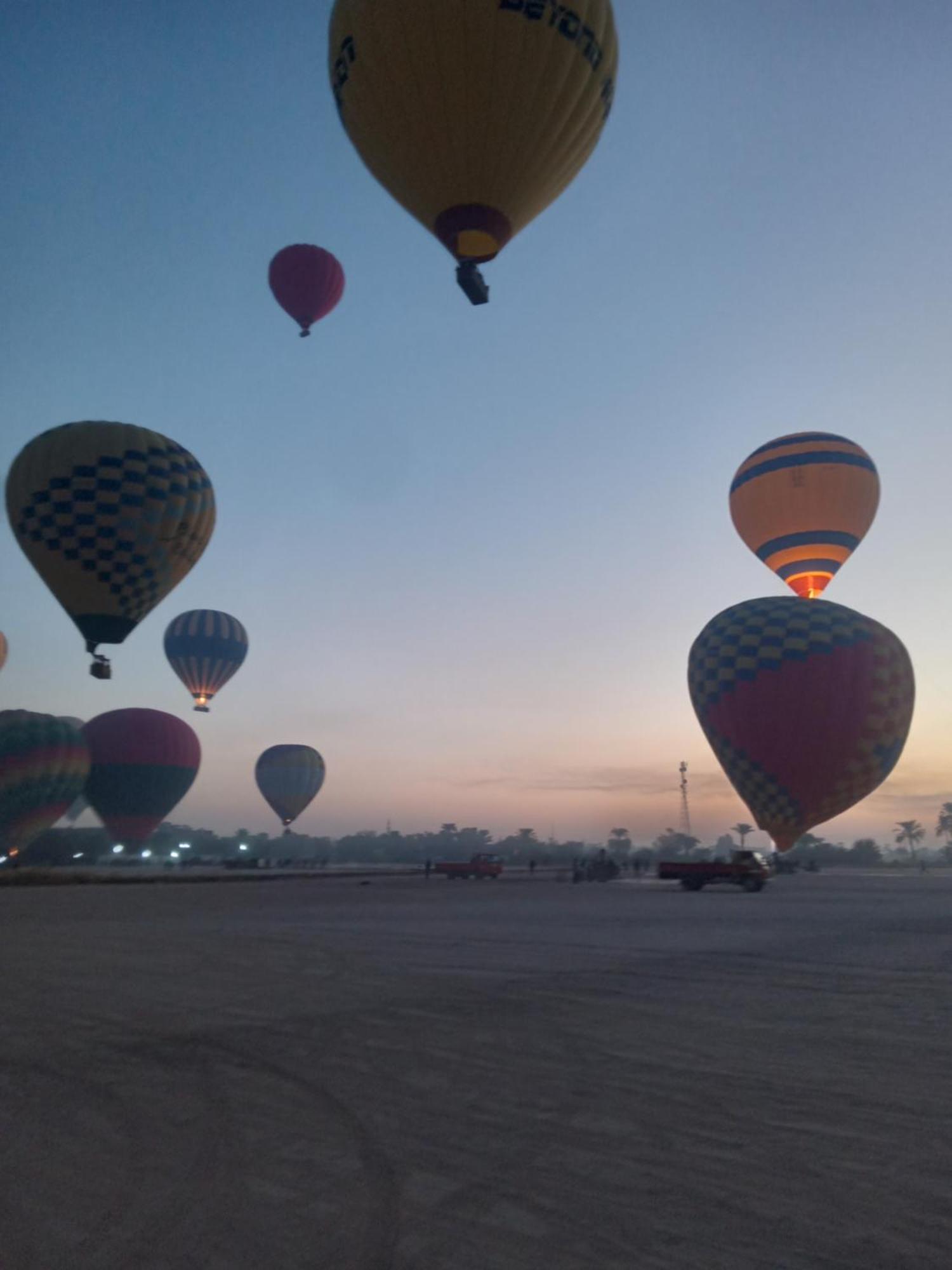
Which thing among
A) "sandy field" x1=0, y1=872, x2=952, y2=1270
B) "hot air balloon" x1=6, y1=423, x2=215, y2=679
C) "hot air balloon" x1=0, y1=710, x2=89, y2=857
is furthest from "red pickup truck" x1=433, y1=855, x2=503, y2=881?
"sandy field" x1=0, y1=872, x2=952, y2=1270

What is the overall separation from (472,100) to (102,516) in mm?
18982

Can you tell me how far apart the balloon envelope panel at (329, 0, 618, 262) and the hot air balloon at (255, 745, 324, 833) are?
53.4 m

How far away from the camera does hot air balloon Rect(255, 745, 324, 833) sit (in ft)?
214

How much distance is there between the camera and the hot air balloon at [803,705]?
28.3 meters

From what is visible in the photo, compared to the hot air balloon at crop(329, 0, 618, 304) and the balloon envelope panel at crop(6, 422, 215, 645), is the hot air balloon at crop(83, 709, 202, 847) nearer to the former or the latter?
the balloon envelope panel at crop(6, 422, 215, 645)

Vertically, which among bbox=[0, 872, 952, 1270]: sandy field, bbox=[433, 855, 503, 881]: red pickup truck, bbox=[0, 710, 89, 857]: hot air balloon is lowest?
bbox=[0, 872, 952, 1270]: sandy field

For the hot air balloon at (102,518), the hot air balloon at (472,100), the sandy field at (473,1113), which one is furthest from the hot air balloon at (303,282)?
the sandy field at (473,1113)

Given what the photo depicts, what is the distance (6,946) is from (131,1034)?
686cm

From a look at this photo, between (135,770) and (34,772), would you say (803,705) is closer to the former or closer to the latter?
(34,772)

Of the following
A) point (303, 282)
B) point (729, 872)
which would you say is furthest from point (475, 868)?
point (303, 282)

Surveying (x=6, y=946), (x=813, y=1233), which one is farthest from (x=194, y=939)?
(x=813, y=1233)

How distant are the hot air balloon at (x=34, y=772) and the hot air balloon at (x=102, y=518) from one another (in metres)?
15.8

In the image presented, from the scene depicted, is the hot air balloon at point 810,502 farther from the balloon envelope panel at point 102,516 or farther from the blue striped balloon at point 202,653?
the blue striped balloon at point 202,653

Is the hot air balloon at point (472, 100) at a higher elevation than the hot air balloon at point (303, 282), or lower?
lower
